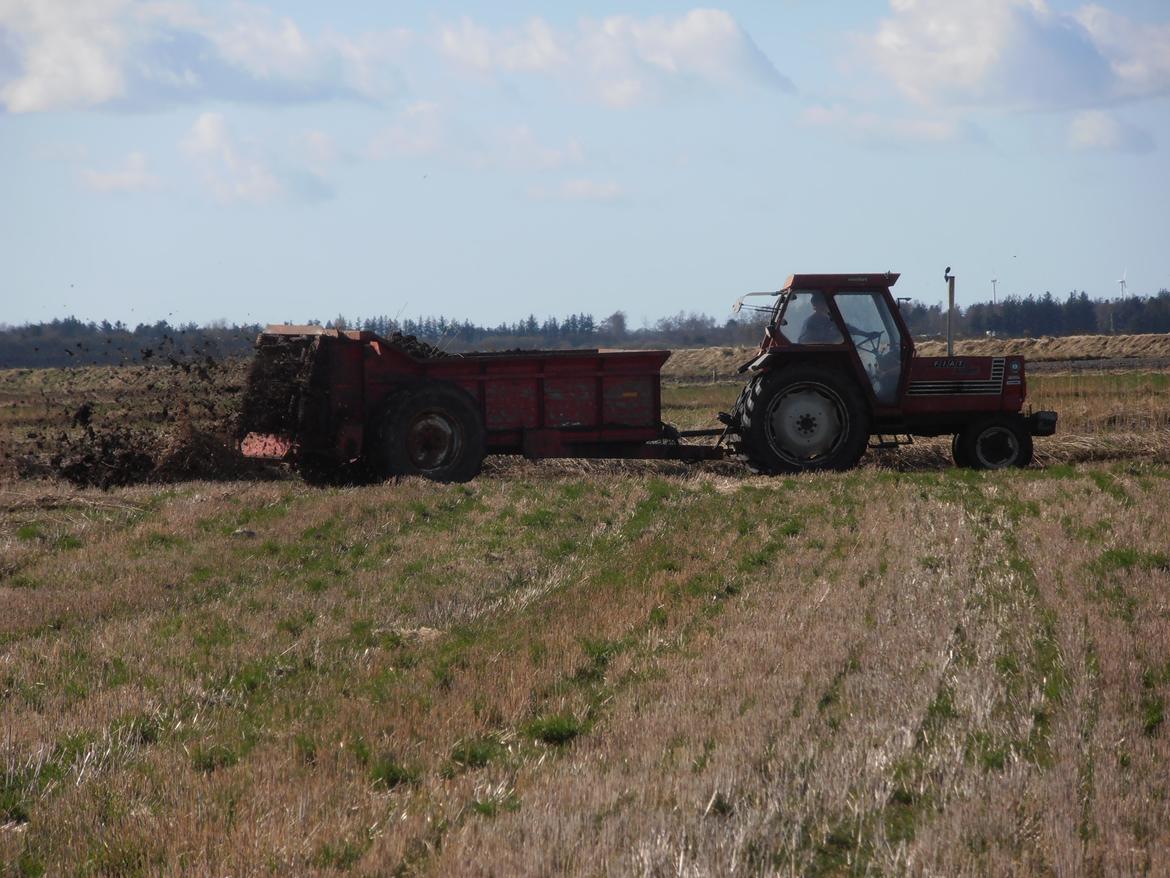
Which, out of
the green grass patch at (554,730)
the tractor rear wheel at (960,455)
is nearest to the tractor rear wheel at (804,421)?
the tractor rear wheel at (960,455)

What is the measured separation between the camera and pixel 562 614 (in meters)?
9.04

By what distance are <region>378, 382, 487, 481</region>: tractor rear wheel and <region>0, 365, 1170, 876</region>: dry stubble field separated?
235 cm

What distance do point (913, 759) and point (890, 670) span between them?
4.64 ft

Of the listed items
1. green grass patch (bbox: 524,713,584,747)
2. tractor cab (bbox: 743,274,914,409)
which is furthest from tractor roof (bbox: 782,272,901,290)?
green grass patch (bbox: 524,713,584,747)

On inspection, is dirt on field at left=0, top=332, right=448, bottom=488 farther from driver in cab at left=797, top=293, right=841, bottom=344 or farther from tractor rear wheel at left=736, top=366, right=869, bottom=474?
driver in cab at left=797, top=293, right=841, bottom=344

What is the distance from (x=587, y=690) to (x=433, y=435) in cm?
907

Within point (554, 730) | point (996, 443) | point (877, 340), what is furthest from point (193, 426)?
point (554, 730)

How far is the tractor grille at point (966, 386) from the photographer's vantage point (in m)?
17.0

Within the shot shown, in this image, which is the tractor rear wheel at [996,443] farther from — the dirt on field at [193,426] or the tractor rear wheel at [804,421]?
the dirt on field at [193,426]

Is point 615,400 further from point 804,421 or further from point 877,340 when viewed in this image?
point 877,340

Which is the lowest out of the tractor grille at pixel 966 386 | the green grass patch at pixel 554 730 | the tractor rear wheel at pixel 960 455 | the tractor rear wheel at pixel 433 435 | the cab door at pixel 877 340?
the green grass patch at pixel 554 730

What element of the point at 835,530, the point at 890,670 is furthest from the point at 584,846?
the point at 835,530

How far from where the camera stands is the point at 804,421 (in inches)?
666

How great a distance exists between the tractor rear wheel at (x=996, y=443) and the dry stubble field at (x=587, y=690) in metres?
3.79
